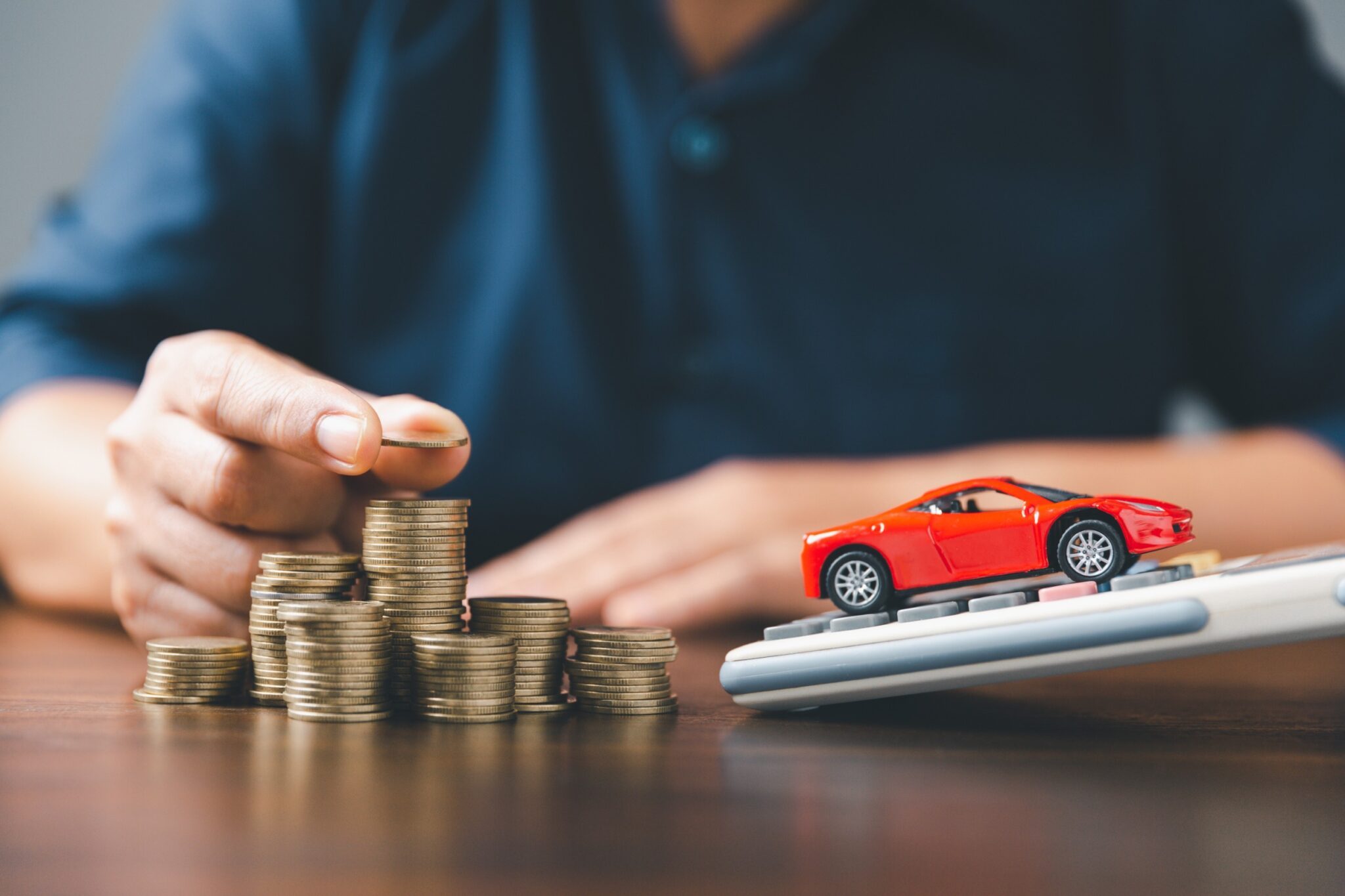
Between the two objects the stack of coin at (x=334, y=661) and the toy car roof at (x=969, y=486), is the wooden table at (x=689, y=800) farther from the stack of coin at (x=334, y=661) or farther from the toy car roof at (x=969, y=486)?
the toy car roof at (x=969, y=486)

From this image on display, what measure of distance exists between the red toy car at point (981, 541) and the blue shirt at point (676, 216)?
132 centimetres

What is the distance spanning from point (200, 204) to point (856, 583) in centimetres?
168

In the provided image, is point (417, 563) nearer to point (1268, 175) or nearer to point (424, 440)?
point (424, 440)

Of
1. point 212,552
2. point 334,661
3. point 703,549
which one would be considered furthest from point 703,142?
point 334,661

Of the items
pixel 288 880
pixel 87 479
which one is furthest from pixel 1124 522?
pixel 87 479

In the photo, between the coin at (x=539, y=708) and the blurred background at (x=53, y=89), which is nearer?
the coin at (x=539, y=708)

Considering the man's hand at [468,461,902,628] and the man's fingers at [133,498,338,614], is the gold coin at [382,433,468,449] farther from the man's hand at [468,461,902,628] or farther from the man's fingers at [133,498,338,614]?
the man's hand at [468,461,902,628]

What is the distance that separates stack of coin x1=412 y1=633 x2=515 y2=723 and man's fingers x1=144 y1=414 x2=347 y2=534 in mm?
330

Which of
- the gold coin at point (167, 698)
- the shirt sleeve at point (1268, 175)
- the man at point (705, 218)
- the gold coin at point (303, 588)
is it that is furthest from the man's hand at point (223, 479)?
the shirt sleeve at point (1268, 175)

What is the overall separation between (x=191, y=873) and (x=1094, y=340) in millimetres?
2157

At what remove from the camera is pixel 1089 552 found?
756 millimetres

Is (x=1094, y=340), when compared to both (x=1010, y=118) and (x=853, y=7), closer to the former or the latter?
(x=1010, y=118)

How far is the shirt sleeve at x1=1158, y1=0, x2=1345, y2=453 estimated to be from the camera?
2268 millimetres

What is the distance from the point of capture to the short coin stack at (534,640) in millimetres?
807
